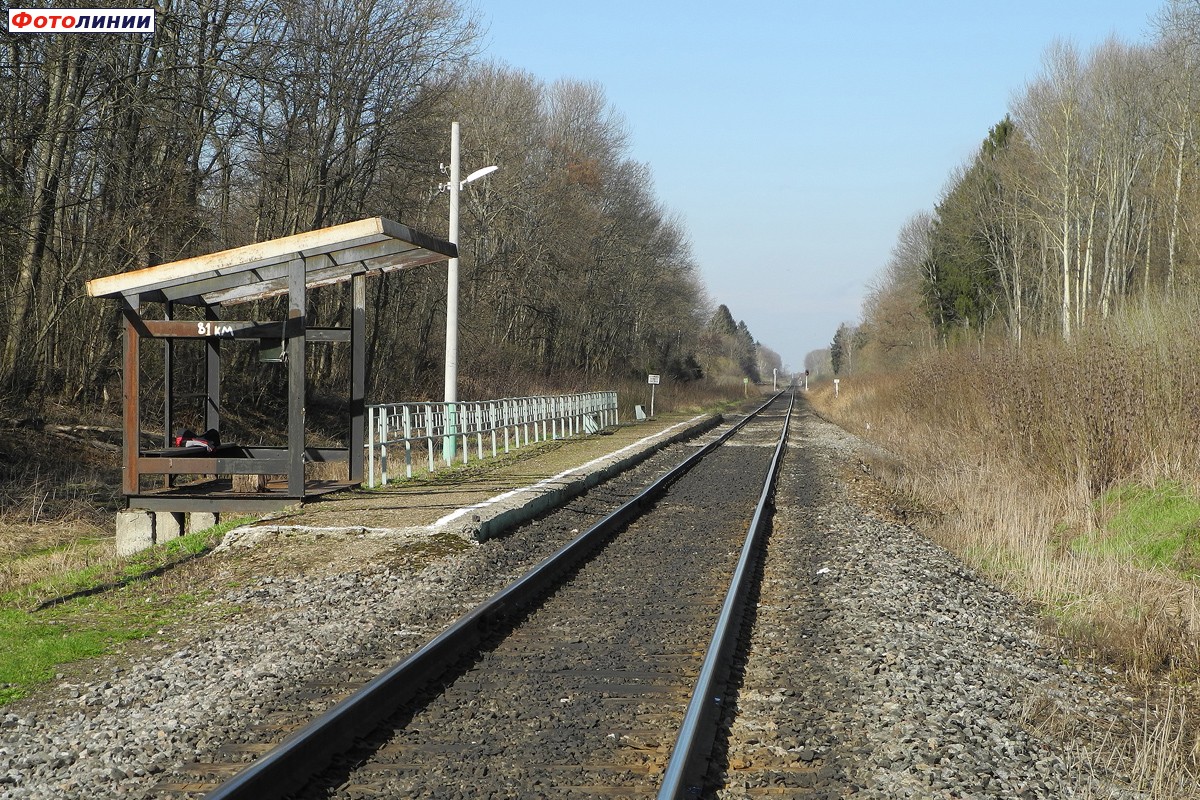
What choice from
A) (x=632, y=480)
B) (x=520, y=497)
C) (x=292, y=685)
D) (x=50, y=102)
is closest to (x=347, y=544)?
(x=520, y=497)

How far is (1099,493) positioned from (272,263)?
10729 millimetres

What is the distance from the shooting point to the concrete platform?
11758 mm

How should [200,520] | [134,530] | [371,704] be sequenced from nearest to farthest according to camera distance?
[371,704] < [134,530] < [200,520]

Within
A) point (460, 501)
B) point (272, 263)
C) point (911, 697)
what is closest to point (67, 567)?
point (272, 263)

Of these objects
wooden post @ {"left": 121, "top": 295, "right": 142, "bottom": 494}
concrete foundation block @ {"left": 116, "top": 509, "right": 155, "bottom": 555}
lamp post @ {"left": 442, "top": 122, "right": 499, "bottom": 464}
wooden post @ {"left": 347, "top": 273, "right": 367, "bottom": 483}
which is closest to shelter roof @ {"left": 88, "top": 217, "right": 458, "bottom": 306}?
wooden post @ {"left": 121, "top": 295, "right": 142, "bottom": 494}

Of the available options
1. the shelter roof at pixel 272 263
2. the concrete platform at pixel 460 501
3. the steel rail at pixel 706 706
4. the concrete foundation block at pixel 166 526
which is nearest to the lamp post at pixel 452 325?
the concrete platform at pixel 460 501

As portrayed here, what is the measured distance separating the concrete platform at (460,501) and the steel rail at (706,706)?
3.88 metres

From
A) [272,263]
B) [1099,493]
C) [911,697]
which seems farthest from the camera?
[1099,493]

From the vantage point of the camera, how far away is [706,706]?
5.71 m

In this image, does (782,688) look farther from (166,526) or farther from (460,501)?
(166,526)

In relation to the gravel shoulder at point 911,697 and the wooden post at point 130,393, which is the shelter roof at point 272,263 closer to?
the wooden post at point 130,393

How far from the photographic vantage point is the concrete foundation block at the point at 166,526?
13.2 meters

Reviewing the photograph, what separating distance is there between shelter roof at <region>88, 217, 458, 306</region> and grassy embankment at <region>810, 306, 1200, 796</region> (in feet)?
23.9

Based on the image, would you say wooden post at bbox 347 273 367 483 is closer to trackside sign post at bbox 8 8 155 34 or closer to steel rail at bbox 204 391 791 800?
steel rail at bbox 204 391 791 800
